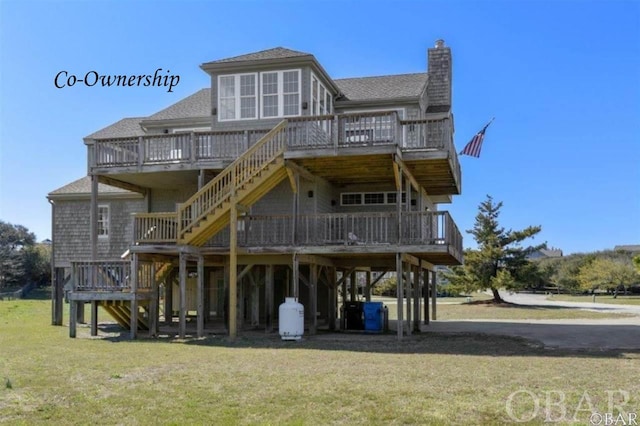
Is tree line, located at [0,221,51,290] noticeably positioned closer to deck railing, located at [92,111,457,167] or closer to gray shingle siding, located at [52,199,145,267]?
gray shingle siding, located at [52,199,145,267]

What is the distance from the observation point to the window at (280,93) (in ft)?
69.4

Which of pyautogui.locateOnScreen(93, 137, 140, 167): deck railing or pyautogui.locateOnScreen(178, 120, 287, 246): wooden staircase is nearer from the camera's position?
pyautogui.locateOnScreen(178, 120, 287, 246): wooden staircase

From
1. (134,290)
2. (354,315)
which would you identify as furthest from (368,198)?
(134,290)

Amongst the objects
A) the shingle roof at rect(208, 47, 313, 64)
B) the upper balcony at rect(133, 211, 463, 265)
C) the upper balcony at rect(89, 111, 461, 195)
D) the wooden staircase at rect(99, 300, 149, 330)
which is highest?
the shingle roof at rect(208, 47, 313, 64)

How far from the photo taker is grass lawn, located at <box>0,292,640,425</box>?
332 inches

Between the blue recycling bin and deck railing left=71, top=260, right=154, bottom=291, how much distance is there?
7.21m

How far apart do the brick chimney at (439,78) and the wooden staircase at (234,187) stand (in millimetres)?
9807

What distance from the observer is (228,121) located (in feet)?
72.0

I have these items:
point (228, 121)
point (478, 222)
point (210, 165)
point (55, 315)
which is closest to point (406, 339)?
point (210, 165)

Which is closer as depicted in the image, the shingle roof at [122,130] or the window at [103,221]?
the window at [103,221]

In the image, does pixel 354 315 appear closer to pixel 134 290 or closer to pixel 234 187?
pixel 234 187

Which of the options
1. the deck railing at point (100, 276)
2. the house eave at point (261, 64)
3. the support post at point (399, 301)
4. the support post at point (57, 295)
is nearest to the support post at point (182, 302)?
the deck railing at point (100, 276)
